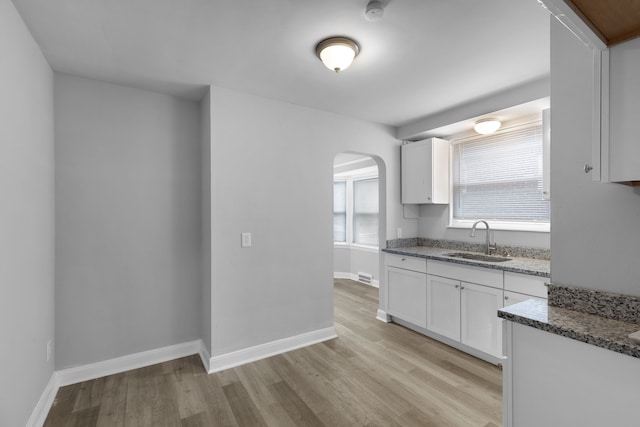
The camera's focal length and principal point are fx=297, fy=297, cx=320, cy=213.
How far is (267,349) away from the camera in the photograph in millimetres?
2912

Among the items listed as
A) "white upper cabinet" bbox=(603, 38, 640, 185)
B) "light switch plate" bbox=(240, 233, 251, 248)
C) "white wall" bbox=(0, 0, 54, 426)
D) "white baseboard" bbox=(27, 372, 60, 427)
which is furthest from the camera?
"light switch plate" bbox=(240, 233, 251, 248)

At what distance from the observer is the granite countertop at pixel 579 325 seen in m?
1.05

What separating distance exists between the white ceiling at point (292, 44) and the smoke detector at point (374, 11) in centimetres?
5

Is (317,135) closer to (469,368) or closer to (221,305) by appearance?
(221,305)

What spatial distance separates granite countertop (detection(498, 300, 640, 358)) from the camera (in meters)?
1.05

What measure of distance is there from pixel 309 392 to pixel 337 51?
2506 millimetres

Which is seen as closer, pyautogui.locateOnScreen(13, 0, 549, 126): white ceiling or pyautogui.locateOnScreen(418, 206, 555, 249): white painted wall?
pyautogui.locateOnScreen(13, 0, 549, 126): white ceiling

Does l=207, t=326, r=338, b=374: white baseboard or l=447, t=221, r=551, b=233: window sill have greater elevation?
l=447, t=221, r=551, b=233: window sill

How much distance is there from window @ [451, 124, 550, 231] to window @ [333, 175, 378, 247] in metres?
2.11

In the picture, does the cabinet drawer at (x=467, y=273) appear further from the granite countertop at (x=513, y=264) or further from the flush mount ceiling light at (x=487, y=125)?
the flush mount ceiling light at (x=487, y=125)

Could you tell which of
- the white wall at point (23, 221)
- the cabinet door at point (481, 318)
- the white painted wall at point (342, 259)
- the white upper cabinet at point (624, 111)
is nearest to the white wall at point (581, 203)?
the white upper cabinet at point (624, 111)

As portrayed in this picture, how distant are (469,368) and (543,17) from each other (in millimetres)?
2695

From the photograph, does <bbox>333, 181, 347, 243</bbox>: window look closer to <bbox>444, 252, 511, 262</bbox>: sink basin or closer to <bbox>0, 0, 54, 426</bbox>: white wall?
<bbox>444, 252, 511, 262</bbox>: sink basin

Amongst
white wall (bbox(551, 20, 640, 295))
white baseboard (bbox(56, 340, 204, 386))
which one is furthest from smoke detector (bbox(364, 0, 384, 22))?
white baseboard (bbox(56, 340, 204, 386))
